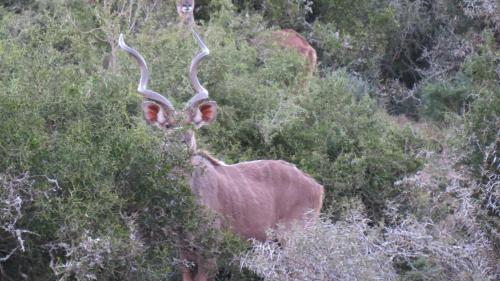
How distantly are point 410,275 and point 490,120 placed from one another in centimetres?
147

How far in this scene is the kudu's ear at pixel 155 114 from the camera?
303 inches

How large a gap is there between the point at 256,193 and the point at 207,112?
0.74 metres

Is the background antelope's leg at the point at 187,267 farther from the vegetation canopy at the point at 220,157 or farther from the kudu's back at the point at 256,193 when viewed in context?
the kudu's back at the point at 256,193

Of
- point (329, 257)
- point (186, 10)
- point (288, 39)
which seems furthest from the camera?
point (186, 10)

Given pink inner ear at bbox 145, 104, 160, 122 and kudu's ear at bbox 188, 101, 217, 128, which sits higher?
pink inner ear at bbox 145, 104, 160, 122

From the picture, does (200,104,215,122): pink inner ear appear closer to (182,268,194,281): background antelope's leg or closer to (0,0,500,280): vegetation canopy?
(0,0,500,280): vegetation canopy

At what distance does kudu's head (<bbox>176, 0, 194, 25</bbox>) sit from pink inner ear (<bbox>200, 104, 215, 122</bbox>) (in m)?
4.87

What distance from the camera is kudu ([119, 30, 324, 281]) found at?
25.0 feet

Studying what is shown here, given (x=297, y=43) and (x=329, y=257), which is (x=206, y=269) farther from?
(x=297, y=43)

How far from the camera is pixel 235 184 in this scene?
8.08 m

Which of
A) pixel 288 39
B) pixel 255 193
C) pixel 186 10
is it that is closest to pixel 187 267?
pixel 255 193

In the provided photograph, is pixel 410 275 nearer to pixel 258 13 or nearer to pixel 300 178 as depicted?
pixel 300 178

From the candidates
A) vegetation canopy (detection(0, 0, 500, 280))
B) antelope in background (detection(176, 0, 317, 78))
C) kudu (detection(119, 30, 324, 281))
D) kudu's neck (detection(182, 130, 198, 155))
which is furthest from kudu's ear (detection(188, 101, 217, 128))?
antelope in background (detection(176, 0, 317, 78))

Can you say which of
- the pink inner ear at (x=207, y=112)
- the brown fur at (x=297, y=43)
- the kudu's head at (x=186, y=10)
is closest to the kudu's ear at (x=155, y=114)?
the pink inner ear at (x=207, y=112)
